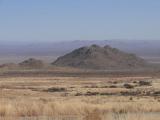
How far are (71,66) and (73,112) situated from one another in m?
126

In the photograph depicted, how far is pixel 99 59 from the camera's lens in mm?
153250

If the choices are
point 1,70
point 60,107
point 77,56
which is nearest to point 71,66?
point 77,56

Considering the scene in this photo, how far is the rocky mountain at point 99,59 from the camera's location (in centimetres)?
15212

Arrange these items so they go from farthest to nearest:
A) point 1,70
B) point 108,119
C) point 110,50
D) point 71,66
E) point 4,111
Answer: point 110,50
point 71,66
point 1,70
point 4,111
point 108,119

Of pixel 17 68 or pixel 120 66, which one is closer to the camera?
pixel 17 68

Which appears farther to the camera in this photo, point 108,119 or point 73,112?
point 73,112

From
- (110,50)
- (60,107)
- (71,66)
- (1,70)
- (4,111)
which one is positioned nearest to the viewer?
(4,111)

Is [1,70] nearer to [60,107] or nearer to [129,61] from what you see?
[129,61]

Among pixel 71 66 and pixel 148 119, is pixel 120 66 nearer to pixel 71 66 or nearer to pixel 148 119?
pixel 71 66

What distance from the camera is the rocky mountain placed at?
152 m

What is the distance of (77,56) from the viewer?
157m

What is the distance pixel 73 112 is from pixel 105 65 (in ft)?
423

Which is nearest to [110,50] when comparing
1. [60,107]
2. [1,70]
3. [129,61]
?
[129,61]

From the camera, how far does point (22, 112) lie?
2316 cm
